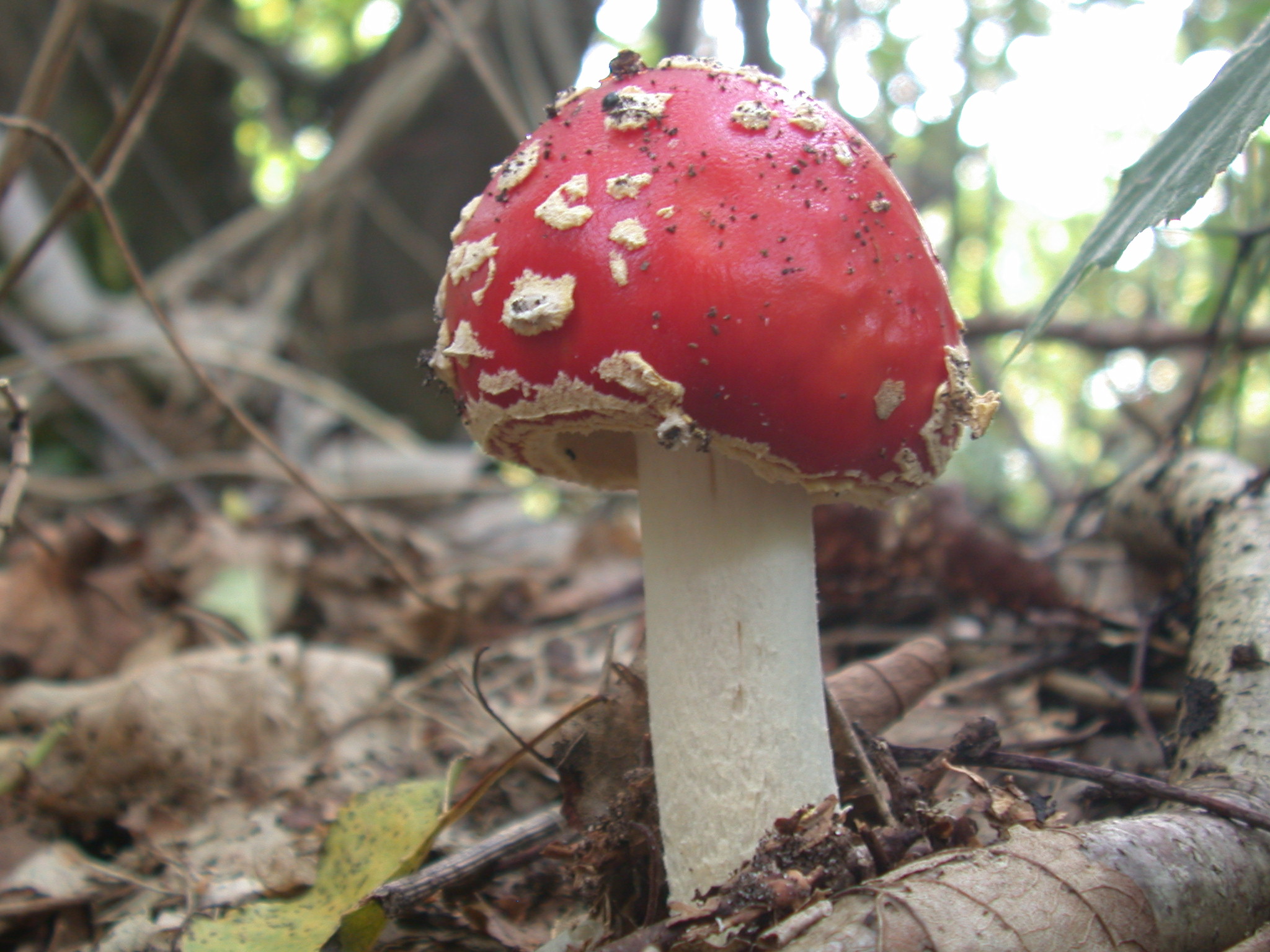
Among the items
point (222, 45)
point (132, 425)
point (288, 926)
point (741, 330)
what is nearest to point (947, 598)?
point (741, 330)

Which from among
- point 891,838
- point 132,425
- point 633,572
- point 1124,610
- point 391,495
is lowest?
point 891,838

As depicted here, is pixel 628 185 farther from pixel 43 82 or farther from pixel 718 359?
pixel 43 82

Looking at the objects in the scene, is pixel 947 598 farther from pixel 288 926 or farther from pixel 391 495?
pixel 391 495

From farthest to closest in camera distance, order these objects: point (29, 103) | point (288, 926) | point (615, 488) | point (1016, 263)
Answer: point (1016, 263) < point (29, 103) < point (615, 488) < point (288, 926)

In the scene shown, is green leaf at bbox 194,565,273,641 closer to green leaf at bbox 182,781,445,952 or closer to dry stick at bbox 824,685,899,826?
green leaf at bbox 182,781,445,952

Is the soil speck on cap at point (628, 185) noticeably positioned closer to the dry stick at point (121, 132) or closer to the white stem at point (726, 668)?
the white stem at point (726, 668)

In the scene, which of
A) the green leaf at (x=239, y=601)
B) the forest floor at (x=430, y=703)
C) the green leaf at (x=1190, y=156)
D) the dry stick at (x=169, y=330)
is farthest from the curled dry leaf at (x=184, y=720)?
the green leaf at (x=1190, y=156)
